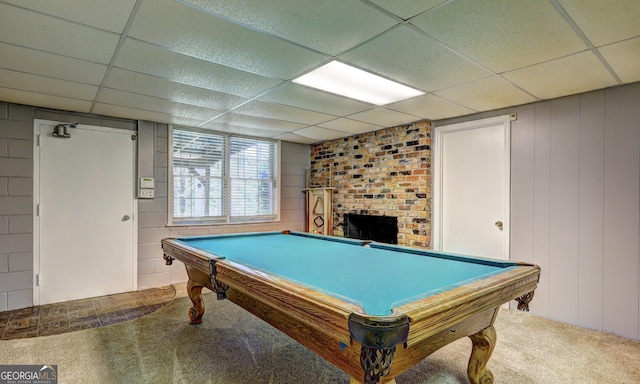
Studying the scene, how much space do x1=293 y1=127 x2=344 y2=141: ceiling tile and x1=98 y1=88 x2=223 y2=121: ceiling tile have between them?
1.34 m

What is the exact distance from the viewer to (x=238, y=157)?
4957mm

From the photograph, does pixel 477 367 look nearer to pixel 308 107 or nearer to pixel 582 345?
pixel 582 345

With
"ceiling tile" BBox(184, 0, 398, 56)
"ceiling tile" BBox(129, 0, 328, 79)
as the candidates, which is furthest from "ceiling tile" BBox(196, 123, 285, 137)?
"ceiling tile" BBox(184, 0, 398, 56)

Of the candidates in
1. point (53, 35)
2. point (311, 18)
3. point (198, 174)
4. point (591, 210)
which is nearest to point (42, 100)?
point (53, 35)

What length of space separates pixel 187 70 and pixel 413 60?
169 centimetres

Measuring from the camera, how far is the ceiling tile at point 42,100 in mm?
2959

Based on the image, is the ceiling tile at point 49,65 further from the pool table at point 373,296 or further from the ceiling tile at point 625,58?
the ceiling tile at point 625,58

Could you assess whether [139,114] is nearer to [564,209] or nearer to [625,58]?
[625,58]

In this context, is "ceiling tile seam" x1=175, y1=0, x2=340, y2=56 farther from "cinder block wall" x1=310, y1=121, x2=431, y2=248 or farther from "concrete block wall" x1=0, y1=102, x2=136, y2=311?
"concrete block wall" x1=0, y1=102, x2=136, y2=311

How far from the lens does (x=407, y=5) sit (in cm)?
161

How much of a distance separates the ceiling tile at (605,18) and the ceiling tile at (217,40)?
1413mm

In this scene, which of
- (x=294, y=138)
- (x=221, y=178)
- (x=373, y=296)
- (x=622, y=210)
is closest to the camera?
(x=373, y=296)

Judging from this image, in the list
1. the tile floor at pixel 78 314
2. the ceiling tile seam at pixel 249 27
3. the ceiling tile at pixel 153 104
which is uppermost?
the ceiling tile seam at pixel 249 27

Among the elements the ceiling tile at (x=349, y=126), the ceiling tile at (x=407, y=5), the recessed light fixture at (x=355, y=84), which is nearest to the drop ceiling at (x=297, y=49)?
the ceiling tile at (x=407, y=5)
